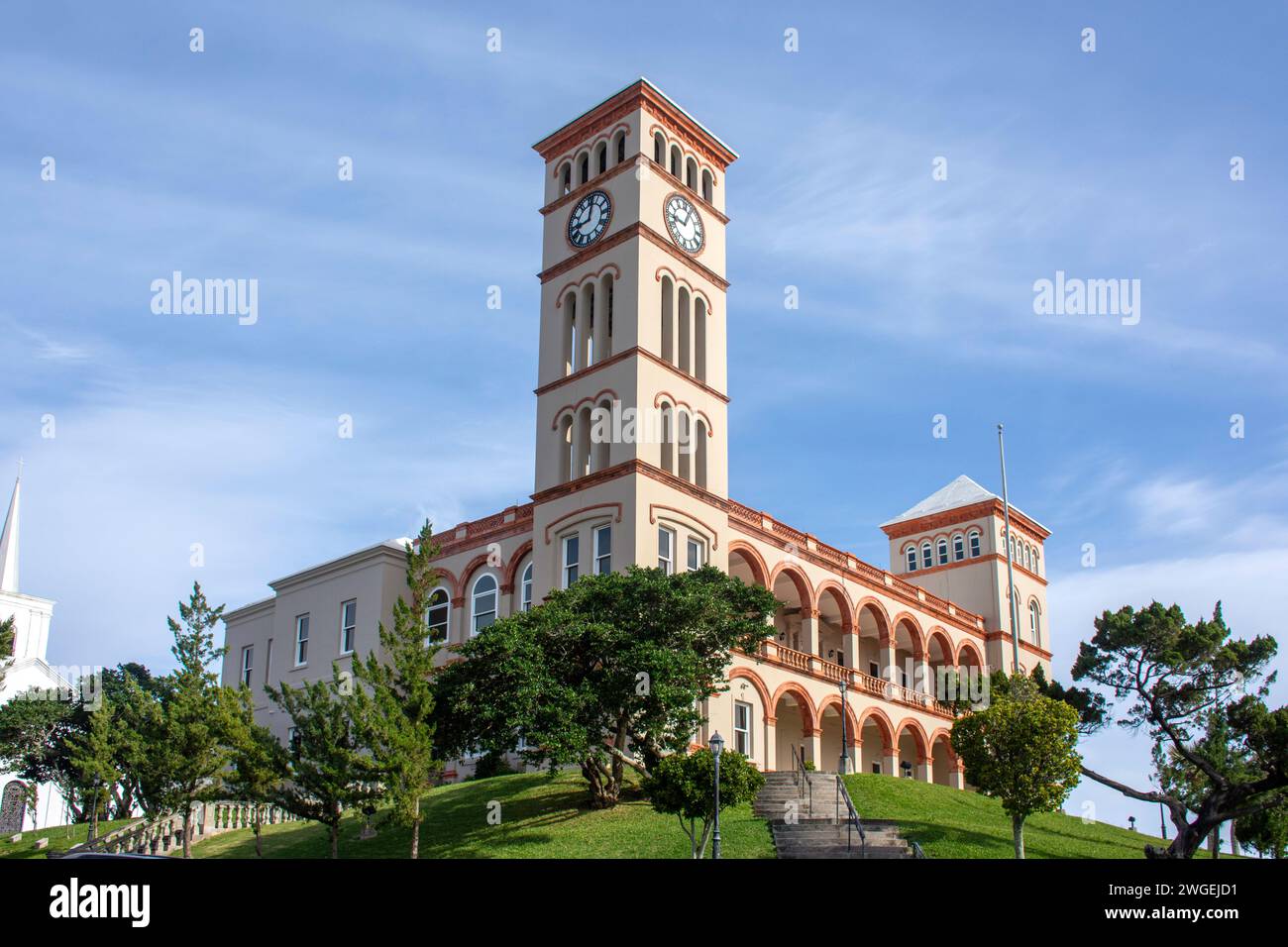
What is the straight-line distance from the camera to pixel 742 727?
138ft

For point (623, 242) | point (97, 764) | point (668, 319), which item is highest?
point (623, 242)

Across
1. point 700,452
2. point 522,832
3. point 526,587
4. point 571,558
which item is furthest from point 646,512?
point 522,832

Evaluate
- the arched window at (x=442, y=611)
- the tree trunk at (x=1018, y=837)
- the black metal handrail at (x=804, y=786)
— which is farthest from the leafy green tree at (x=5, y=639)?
the tree trunk at (x=1018, y=837)

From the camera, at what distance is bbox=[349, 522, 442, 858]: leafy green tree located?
2795 centimetres

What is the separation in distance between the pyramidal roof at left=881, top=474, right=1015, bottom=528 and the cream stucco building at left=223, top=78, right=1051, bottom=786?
36.5 ft

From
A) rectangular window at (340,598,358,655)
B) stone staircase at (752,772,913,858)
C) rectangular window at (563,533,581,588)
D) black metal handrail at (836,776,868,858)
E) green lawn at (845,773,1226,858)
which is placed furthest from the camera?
rectangular window at (340,598,358,655)

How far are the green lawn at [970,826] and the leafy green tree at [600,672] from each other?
5.97 meters

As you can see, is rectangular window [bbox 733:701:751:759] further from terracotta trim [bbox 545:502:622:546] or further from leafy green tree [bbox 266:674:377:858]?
leafy green tree [bbox 266:674:377:858]

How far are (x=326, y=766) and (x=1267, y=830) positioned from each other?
30.9 meters

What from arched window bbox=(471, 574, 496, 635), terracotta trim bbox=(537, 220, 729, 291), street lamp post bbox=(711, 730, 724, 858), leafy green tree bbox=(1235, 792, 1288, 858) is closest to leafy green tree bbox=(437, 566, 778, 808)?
street lamp post bbox=(711, 730, 724, 858)

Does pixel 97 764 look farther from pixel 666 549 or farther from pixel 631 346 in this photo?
pixel 631 346
